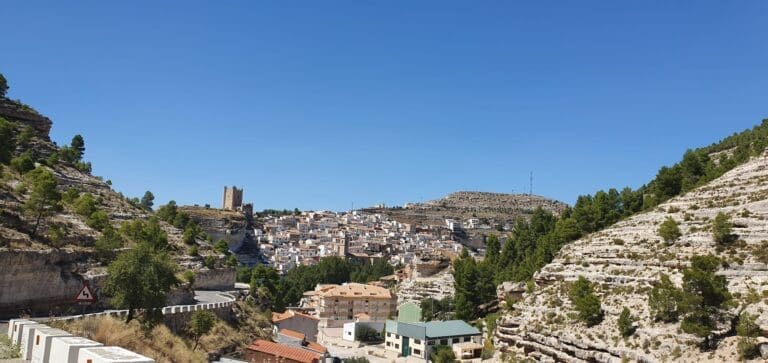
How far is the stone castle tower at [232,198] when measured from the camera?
520ft

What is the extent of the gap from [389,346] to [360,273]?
41825mm

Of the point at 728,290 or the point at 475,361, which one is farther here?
the point at 475,361

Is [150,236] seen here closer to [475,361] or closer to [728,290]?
[475,361]

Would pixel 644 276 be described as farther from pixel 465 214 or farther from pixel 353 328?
pixel 465 214

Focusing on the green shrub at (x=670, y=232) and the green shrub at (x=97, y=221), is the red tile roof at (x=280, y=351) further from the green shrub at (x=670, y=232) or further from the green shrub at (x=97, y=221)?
the green shrub at (x=670, y=232)

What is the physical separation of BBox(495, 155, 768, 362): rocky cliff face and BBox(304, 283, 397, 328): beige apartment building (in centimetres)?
4178

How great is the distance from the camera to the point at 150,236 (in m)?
42.4

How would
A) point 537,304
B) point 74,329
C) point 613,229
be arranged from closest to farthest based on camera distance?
point 74,329
point 537,304
point 613,229

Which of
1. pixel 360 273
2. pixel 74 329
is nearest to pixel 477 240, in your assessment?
pixel 360 273

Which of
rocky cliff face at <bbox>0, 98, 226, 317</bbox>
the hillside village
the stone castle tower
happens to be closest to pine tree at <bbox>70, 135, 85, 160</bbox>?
the hillside village

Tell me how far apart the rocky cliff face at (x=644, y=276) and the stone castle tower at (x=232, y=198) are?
131m

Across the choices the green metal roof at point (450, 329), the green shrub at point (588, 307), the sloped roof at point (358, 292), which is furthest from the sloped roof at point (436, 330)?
the green shrub at point (588, 307)

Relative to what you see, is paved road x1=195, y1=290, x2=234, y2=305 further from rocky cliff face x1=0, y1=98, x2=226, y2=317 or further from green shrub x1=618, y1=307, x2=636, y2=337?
green shrub x1=618, y1=307, x2=636, y2=337

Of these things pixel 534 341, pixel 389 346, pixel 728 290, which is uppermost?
pixel 728 290
